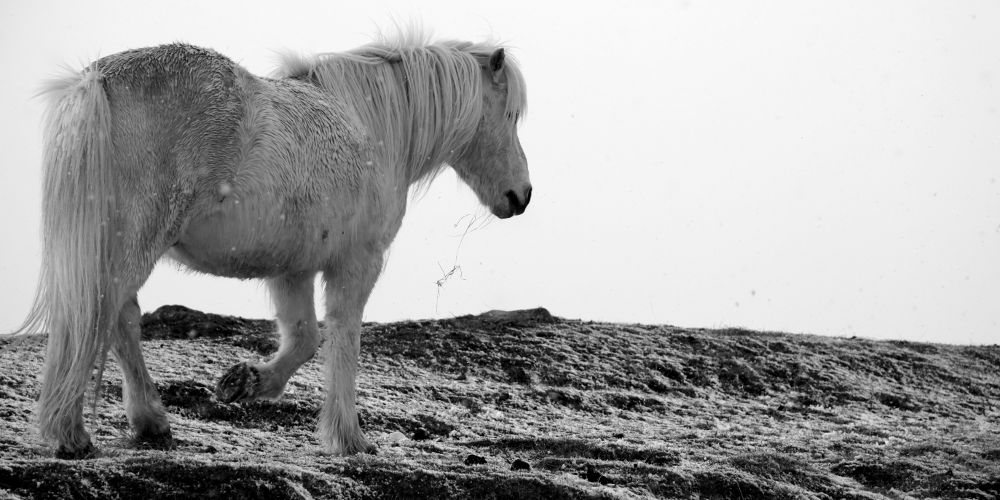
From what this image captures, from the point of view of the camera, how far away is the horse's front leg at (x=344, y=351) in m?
5.28

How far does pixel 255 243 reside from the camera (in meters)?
4.83

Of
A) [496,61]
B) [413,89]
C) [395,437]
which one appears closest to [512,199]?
[496,61]

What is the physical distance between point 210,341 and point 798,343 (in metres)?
6.11

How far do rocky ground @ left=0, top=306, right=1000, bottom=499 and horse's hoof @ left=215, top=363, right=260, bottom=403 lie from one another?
305 millimetres

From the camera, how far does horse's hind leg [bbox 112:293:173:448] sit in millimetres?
5035

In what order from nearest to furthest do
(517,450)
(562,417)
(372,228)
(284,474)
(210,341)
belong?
(284,474), (372,228), (517,450), (562,417), (210,341)

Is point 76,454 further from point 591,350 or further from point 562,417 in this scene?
point 591,350

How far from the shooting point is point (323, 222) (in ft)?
16.6

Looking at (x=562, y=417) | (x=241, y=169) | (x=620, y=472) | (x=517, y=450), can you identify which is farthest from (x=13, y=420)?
(x=562, y=417)

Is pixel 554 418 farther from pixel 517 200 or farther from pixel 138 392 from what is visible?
pixel 138 392

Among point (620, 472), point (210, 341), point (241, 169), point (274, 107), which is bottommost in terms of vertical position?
point (620, 472)

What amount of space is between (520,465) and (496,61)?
2.61 m

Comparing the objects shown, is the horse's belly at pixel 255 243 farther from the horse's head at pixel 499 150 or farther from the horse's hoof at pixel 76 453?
the horse's head at pixel 499 150

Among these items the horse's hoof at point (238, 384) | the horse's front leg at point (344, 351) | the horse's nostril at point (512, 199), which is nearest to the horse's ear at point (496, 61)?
the horse's nostril at point (512, 199)
